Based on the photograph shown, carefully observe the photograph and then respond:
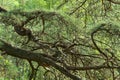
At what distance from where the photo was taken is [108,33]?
9.30ft

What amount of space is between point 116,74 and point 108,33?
0.81 meters

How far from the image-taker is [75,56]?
11.5 ft

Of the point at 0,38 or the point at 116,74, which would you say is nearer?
the point at 0,38

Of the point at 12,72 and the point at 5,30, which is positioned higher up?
the point at 5,30

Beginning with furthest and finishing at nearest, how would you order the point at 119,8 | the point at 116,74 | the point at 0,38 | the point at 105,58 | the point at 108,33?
the point at 119,8
the point at 116,74
the point at 105,58
the point at 0,38
the point at 108,33

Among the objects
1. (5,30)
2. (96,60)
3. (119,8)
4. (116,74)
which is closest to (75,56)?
(96,60)

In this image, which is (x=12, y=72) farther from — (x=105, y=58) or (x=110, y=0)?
(x=110, y=0)

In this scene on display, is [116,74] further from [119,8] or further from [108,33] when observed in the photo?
[119,8]

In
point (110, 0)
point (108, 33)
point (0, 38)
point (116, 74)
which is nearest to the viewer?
point (108, 33)

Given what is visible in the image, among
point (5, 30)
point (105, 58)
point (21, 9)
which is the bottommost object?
point (105, 58)

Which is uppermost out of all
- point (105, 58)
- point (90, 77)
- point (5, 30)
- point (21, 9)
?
point (21, 9)

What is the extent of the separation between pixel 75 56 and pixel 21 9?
802mm

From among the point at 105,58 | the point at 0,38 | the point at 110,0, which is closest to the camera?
the point at 0,38

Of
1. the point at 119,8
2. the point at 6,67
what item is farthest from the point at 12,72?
the point at 119,8
